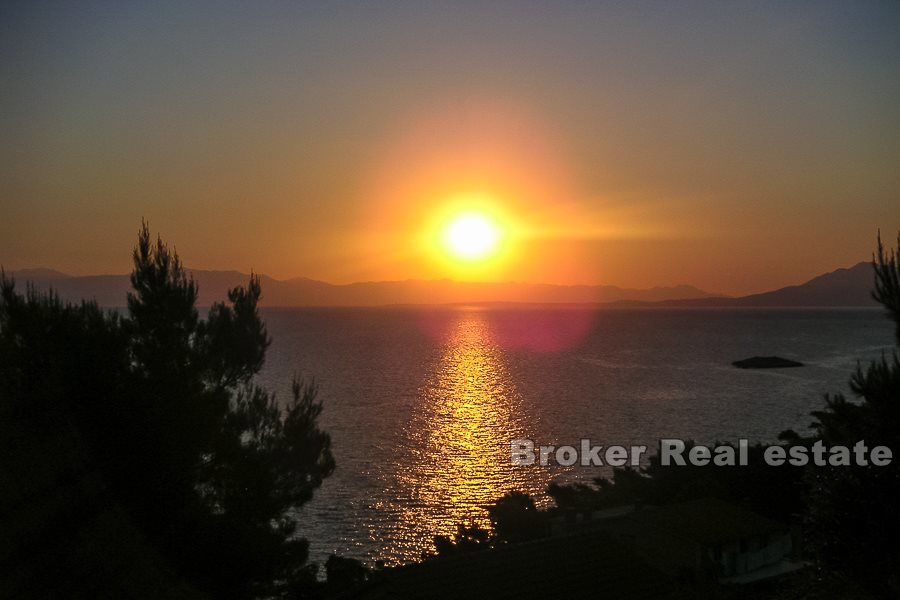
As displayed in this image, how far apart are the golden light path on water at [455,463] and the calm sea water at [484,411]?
0.37ft

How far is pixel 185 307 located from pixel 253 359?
2.16 metres

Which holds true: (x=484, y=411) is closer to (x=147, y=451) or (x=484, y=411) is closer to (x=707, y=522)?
(x=707, y=522)

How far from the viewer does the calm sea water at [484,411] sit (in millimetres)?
33469

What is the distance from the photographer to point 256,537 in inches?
484

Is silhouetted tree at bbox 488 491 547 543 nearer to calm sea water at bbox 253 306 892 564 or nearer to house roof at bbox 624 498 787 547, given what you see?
calm sea water at bbox 253 306 892 564

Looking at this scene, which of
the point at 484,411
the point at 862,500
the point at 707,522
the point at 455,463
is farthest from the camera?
the point at 484,411

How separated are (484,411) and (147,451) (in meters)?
53.7

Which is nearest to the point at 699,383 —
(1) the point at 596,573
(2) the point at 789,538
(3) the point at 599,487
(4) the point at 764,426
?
(4) the point at 764,426

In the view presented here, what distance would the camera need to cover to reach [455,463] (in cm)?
4338

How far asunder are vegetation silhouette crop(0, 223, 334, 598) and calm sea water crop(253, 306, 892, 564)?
462 inches

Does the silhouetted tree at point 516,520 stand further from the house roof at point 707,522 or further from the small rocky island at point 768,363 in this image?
the small rocky island at point 768,363

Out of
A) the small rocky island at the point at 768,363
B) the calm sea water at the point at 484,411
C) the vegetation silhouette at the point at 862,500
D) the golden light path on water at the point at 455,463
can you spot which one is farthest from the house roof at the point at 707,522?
the small rocky island at the point at 768,363

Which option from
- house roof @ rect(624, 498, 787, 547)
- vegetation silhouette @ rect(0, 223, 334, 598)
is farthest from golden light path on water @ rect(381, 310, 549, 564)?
vegetation silhouette @ rect(0, 223, 334, 598)

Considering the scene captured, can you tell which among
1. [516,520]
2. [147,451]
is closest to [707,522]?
[516,520]
